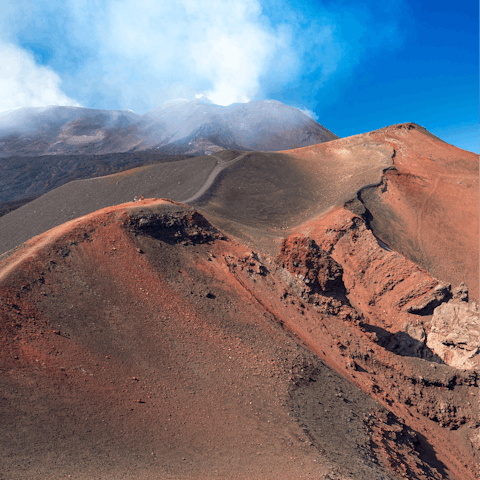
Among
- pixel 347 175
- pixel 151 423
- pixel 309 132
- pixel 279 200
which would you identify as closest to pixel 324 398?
pixel 151 423

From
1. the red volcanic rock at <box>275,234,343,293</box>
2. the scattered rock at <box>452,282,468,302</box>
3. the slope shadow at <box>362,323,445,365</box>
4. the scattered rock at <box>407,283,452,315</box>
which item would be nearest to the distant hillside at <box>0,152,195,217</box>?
the red volcanic rock at <box>275,234,343,293</box>

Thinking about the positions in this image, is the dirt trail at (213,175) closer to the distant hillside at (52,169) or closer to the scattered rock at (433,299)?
the scattered rock at (433,299)

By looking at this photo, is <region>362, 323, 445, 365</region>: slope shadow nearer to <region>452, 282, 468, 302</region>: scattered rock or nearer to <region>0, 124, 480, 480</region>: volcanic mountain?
<region>0, 124, 480, 480</region>: volcanic mountain

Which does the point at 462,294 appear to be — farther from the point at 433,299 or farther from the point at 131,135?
the point at 131,135

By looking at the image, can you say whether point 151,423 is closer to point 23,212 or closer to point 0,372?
point 0,372

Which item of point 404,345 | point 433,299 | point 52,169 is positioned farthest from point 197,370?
point 52,169

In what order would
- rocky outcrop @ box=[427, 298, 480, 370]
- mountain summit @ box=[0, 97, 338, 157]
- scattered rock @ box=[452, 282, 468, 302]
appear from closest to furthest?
1. rocky outcrop @ box=[427, 298, 480, 370]
2. scattered rock @ box=[452, 282, 468, 302]
3. mountain summit @ box=[0, 97, 338, 157]
